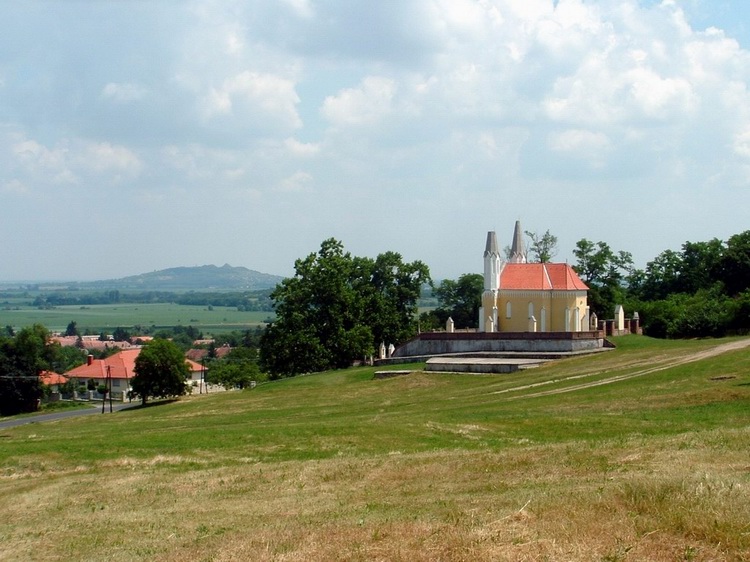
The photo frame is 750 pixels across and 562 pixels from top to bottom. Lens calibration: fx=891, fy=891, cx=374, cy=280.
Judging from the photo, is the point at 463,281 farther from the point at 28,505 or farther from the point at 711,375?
the point at 28,505

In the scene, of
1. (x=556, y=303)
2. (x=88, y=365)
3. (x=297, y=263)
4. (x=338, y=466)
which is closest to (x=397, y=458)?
(x=338, y=466)

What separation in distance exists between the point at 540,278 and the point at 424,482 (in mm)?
41039

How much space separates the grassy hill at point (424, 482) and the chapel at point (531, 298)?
21.9m

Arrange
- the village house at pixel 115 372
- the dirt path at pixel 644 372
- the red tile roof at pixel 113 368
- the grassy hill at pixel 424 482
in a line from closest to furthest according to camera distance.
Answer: the grassy hill at pixel 424 482
the dirt path at pixel 644 372
the village house at pixel 115 372
the red tile roof at pixel 113 368

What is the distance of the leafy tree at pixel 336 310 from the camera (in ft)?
195

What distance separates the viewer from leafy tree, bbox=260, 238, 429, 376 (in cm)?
5938

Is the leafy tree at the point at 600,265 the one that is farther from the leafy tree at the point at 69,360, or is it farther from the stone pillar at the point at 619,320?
the leafy tree at the point at 69,360

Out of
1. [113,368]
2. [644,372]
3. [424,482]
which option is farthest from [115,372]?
[424,482]

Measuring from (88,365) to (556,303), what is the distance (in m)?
62.6

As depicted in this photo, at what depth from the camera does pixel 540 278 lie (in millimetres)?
56406

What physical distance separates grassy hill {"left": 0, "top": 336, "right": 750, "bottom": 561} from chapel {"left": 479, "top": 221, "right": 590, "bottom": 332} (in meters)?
21.9

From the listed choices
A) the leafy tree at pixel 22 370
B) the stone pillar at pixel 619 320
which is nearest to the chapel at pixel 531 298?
the stone pillar at pixel 619 320

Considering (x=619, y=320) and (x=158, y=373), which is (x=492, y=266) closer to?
(x=619, y=320)

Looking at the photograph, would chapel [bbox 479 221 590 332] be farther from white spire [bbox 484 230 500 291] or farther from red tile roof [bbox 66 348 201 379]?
red tile roof [bbox 66 348 201 379]
